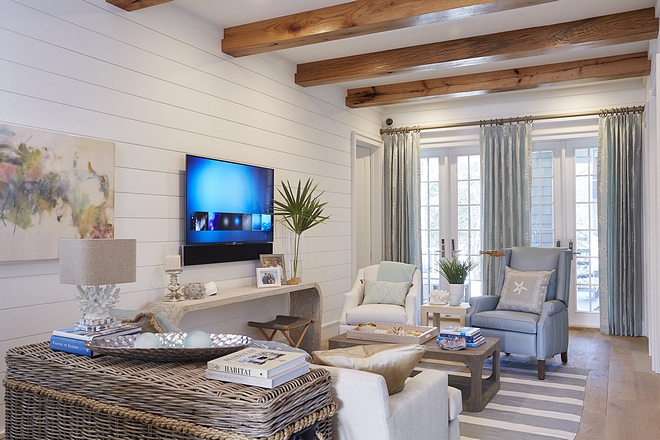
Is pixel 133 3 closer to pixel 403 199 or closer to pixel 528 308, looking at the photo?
pixel 528 308

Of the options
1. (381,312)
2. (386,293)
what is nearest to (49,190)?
(381,312)

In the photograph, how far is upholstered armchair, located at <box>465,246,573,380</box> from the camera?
174 inches

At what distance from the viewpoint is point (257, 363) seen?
64.1 inches

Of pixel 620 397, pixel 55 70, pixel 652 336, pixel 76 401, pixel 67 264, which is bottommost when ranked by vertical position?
pixel 620 397

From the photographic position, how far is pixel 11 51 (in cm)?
294

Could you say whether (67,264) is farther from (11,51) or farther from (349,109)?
(349,109)

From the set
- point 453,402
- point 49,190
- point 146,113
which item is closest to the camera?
point 453,402

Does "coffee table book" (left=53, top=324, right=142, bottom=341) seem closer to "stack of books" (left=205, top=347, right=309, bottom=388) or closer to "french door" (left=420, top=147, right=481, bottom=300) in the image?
"stack of books" (left=205, top=347, right=309, bottom=388)

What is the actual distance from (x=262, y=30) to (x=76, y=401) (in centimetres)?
333

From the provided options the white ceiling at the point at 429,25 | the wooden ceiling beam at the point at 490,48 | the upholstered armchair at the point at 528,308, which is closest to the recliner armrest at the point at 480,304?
the upholstered armchair at the point at 528,308

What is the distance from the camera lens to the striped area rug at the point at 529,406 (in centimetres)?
323

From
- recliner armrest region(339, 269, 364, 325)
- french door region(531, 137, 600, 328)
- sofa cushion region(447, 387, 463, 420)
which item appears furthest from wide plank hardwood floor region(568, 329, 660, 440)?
recliner armrest region(339, 269, 364, 325)

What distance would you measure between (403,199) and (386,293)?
2245 millimetres

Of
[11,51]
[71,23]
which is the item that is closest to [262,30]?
[71,23]
